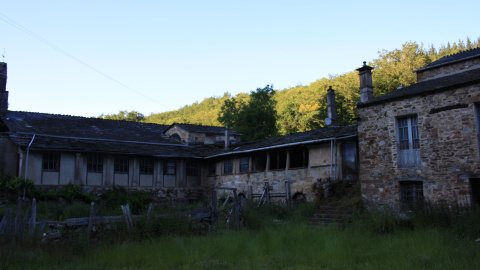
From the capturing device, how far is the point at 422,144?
15.5 metres

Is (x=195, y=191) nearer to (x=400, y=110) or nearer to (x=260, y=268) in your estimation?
(x=400, y=110)

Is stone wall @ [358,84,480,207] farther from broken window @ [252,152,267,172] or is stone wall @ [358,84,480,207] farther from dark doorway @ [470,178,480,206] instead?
broken window @ [252,152,267,172]

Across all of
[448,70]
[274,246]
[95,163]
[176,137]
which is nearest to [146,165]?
[95,163]

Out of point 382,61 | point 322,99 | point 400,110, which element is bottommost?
point 400,110

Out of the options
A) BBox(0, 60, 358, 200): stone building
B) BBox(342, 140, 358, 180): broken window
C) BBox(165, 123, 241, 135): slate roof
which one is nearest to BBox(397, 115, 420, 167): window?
BBox(0, 60, 358, 200): stone building

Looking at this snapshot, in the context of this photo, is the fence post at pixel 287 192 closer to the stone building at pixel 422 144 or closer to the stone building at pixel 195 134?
the stone building at pixel 422 144

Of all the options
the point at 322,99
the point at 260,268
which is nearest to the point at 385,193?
the point at 260,268

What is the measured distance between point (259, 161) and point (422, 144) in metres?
10.6

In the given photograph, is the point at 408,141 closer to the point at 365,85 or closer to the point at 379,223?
the point at 365,85

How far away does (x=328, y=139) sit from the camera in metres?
19.2

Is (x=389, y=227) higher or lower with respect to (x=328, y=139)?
lower

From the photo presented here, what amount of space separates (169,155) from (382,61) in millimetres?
28274

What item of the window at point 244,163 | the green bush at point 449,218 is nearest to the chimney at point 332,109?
the window at point 244,163

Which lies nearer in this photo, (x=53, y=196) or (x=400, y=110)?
(x=400, y=110)
